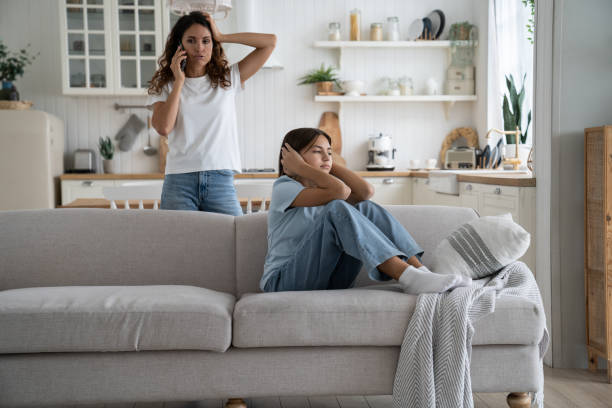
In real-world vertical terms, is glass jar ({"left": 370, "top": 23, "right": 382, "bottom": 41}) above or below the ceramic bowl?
above

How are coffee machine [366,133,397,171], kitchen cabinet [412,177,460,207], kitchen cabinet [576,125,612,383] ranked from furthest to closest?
coffee machine [366,133,397,171] → kitchen cabinet [412,177,460,207] → kitchen cabinet [576,125,612,383]

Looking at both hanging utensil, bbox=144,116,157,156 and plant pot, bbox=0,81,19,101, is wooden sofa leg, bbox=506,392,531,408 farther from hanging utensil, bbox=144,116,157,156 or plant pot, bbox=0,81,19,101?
plant pot, bbox=0,81,19,101

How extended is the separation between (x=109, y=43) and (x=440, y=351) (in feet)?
13.7

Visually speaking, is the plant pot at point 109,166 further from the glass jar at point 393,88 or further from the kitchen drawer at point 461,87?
the kitchen drawer at point 461,87

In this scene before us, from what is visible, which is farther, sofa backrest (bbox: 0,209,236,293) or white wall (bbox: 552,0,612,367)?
white wall (bbox: 552,0,612,367)

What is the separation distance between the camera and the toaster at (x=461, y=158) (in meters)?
5.06

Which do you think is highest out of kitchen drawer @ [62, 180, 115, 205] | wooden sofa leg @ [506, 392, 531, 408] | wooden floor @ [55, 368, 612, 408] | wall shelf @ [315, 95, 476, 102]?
wall shelf @ [315, 95, 476, 102]

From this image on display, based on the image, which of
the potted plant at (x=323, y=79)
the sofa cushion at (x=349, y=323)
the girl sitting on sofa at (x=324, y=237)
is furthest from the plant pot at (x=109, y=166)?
the sofa cushion at (x=349, y=323)

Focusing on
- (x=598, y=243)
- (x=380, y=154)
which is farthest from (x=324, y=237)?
(x=380, y=154)

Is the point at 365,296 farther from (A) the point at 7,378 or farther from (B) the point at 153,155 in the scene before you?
(B) the point at 153,155

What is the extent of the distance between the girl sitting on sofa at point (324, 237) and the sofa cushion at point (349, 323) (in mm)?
135

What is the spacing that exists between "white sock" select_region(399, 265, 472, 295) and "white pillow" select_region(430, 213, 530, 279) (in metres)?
0.17

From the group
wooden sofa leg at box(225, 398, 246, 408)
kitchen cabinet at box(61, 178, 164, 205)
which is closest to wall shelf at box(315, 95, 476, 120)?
kitchen cabinet at box(61, 178, 164, 205)

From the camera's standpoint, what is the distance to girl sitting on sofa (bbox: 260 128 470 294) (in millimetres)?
A: 1964
